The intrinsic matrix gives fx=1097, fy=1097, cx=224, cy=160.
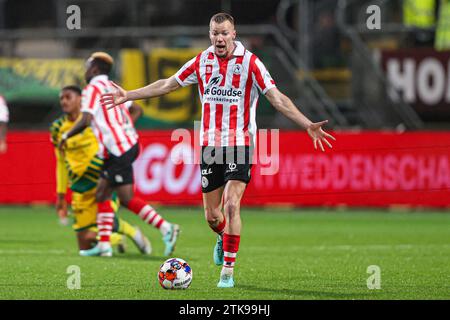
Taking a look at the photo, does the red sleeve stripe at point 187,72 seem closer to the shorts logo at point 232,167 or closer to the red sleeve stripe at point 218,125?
the red sleeve stripe at point 218,125

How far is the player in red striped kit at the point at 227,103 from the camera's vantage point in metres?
9.62

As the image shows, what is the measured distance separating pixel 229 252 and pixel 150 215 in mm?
3272

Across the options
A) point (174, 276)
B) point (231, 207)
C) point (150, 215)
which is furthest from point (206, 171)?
point (150, 215)

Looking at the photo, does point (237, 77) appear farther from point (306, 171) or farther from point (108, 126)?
point (306, 171)

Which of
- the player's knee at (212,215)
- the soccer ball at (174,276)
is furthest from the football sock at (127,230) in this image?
the soccer ball at (174,276)

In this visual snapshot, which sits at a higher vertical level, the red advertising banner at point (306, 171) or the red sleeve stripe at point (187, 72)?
the red sleeve stripe at point (187, 72)

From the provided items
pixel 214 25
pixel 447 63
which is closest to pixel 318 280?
pixel 214 25

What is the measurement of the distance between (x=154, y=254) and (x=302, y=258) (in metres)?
1.79

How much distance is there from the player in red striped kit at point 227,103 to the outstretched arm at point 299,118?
12 mm

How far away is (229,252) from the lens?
9586mm

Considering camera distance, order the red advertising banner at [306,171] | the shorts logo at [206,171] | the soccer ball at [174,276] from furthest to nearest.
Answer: the red advertising banner at [306,171] → the shorts logo at [206,171] → the soccer ball at [174,276]

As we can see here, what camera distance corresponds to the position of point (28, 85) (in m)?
21.8
